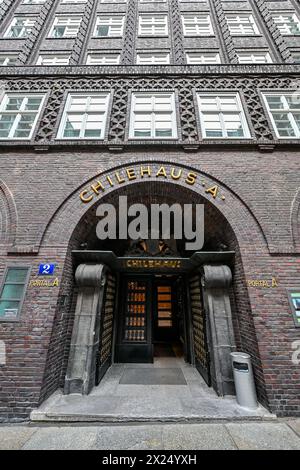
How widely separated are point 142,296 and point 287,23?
17348 millimetres

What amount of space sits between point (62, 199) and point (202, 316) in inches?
215

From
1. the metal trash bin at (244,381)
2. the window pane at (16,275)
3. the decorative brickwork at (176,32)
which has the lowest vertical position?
the metal trash bin at (244,381)

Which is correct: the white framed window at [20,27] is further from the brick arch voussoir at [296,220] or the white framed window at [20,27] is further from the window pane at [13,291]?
the brick arch voussoir at [296,220]

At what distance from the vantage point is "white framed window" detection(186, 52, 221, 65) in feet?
32.6

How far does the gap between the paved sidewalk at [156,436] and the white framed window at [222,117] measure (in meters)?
7.57

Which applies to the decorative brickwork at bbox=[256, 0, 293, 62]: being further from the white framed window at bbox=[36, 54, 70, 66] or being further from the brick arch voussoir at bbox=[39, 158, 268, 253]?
the white framed window at bbox=[36, 54, 70, 66]

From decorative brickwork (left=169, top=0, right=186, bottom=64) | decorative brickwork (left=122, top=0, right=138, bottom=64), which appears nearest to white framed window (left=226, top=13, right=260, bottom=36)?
decorative brickwork (left=169, top=0, right=186, bottom=64)

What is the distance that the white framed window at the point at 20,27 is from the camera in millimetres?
11280

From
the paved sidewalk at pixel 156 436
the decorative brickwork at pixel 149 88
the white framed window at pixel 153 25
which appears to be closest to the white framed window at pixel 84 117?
the decorative brickwork at pixel 149 88

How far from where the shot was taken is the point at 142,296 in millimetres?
7695

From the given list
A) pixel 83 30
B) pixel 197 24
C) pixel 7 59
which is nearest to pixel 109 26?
pixel 83 30

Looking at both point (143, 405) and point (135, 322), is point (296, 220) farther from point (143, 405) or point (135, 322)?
point (135, 322)
